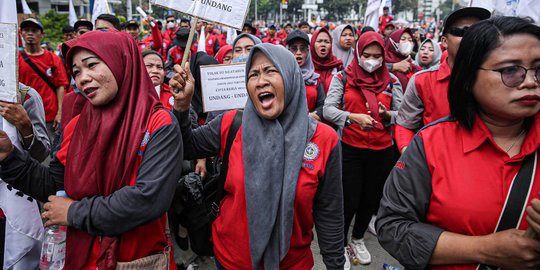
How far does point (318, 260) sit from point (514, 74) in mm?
2744

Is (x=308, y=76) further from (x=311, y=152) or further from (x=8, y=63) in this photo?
(x=8, y=63)

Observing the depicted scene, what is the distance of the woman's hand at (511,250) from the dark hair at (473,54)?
39cm

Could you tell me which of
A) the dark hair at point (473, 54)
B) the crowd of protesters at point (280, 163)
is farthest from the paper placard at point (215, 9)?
the dark hair at point (473, 54)

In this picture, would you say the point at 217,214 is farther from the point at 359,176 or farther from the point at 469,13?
the point at 469,13

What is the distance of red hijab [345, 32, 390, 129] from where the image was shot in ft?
11.1

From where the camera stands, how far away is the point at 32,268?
105 inches

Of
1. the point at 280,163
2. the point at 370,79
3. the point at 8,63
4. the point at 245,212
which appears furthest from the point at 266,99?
the point at 370,79

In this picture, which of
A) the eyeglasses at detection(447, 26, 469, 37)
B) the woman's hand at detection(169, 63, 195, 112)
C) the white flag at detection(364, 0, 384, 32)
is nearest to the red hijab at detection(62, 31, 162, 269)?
the woman's hand at detection(169, 63, 195, 112)

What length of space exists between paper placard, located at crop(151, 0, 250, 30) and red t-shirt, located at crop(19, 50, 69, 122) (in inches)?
138

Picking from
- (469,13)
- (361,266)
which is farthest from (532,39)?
(361,266)

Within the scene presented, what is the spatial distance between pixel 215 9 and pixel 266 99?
2.73 ft

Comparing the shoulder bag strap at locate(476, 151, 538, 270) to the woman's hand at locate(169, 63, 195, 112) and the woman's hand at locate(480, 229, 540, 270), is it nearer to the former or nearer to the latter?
the woman's hand at locate(480, 229, 540, 270)

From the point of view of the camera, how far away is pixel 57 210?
5.63ft

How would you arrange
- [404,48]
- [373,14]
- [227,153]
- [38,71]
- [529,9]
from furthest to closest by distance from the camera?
[373,14] → [404,48] → [38,71] → [529,9] → [227,153]
